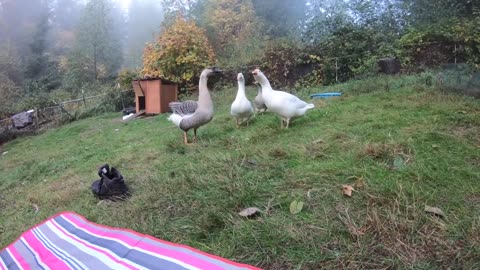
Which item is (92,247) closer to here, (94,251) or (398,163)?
(94,251)

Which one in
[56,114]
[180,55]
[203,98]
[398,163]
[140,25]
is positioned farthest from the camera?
[140,25]

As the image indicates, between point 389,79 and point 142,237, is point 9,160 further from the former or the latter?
point 389,79

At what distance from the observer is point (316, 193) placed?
2074 millimetres

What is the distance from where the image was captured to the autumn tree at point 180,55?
10203 mm

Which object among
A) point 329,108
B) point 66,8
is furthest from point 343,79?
point 66,8

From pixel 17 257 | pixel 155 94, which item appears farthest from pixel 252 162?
pixel 155 94

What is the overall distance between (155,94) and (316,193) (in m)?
7.67

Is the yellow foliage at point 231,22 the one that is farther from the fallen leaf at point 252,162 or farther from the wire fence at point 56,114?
the fallen leaf at point 252,162

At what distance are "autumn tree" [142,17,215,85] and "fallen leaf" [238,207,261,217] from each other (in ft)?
27.9

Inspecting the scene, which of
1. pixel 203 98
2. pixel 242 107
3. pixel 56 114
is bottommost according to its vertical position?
pixel 56 114

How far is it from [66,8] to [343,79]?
22.3 meters

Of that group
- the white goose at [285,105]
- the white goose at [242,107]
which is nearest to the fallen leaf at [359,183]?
the white goose at [285,105]

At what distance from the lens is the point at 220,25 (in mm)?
15914

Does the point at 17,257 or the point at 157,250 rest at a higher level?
the point at 157,250
